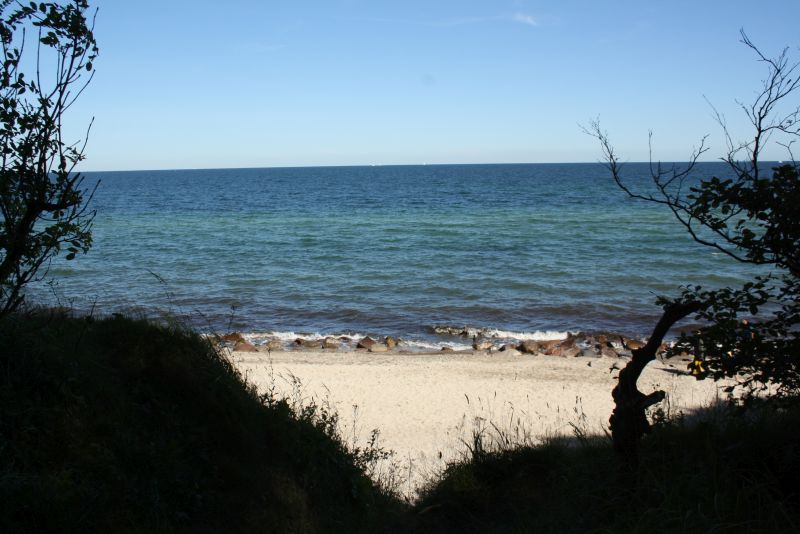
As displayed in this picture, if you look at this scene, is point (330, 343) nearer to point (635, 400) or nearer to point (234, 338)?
point (234, 338)

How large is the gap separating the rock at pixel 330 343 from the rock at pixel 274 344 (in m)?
1.10

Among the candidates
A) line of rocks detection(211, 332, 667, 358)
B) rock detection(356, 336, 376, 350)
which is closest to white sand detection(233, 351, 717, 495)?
line of rocks detection(211, 332, 667, 358)

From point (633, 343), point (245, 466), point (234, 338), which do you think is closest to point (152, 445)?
point (245, 466)

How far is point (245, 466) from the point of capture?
194 inches

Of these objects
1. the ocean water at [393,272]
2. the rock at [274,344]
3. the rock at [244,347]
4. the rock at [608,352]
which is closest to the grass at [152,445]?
the ocean water at [393,272]

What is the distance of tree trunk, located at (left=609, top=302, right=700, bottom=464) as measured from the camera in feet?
14.4

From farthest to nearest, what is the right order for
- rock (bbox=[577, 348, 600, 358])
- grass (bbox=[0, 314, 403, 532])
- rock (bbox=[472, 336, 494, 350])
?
rock (bbox=[472, 336, 494, 350]) → rock (bbox=[577, 348, 600, 358]) → grass (bbox=[0, 314, 403, 532])

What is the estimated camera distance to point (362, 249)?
101 feet

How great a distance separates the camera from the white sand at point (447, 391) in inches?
358

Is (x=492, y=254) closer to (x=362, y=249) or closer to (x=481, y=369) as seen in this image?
(x=362, y=249)

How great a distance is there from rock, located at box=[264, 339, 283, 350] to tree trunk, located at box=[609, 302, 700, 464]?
457 inches

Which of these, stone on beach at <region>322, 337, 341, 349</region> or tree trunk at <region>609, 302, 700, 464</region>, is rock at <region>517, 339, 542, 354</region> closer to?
stone on beach at <region>322, 337, 341, 349</region>

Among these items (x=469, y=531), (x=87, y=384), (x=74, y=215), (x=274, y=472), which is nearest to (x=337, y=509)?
(x=274, y=472)

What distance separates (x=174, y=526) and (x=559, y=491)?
9.57ft
